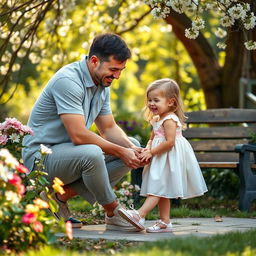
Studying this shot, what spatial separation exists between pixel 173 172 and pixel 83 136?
0.77m

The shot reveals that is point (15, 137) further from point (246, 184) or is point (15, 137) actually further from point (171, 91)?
point (246, 184)

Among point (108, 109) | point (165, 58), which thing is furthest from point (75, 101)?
point (165, 58)

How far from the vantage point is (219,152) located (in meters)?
8.34

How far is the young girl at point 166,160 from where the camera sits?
5.43 meters

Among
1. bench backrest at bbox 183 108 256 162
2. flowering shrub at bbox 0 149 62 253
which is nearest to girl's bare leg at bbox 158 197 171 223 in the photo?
flowering shrub at bbox 0 149 62 253

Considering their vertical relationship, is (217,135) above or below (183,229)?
above

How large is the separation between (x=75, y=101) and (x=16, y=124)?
0.51m

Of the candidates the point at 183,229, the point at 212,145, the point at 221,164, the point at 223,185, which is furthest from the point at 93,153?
the point at 223,185

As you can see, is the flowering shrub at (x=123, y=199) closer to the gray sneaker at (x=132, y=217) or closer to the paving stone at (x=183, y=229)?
the paving stone at (x=183, y=229)

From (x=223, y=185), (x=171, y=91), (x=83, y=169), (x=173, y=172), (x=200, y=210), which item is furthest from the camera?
(x=223, y=185)

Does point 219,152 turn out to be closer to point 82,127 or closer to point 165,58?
point 82,127

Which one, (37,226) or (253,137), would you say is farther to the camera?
(253,137)

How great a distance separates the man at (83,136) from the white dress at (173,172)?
0.17 metres

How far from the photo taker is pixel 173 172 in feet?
17.9
